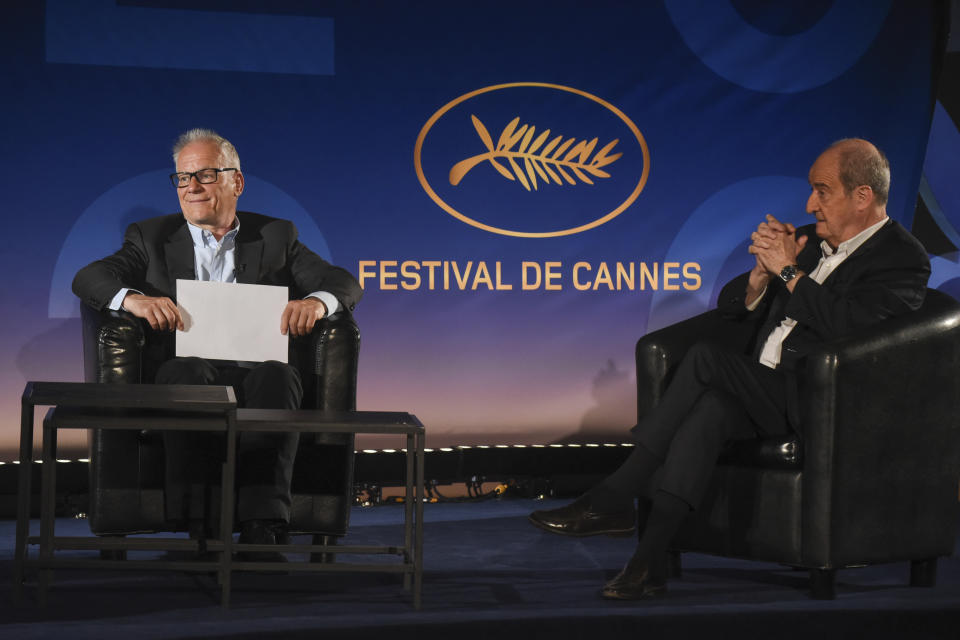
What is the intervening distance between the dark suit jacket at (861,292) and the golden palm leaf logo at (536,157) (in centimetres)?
196

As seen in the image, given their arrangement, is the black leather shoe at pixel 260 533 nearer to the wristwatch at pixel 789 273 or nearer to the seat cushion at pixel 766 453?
the seat cushion at pixel 766 453

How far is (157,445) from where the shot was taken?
288cm

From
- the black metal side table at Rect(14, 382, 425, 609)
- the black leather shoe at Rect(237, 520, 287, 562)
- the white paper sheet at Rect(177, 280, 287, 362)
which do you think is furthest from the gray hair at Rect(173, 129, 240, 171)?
the black leather shoe at Rect(237, 520, 287, 562)

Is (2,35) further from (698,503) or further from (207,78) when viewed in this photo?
(698,503)

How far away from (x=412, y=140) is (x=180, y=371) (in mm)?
1940

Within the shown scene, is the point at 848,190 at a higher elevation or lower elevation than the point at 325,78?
lower

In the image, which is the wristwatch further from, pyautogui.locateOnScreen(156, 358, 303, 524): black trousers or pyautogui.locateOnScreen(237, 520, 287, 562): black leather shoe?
pyautogui.locateOnScreen(237, 520, 287, 562): black leather shoe

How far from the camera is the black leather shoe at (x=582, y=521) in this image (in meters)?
2.70

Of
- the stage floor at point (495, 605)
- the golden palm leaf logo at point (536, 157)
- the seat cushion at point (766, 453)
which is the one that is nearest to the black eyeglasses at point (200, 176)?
the stage floor at point (495, 605)

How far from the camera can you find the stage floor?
219cm

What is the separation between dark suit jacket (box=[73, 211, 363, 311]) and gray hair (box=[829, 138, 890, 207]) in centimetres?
146

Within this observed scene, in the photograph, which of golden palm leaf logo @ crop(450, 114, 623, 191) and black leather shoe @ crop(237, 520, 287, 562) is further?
golden palm leaf logo @ crop(450, 114, 623, 191)

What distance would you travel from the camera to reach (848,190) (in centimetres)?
296

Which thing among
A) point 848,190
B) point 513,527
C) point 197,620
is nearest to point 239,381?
point 197,620
